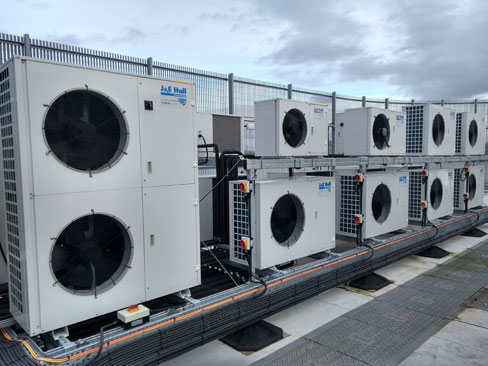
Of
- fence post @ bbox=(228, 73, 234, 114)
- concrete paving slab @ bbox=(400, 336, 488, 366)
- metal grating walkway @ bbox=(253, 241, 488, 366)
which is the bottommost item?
concrete paving slab @ bbox=(400, 336, 488, 366)

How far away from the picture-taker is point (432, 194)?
20.9 ft

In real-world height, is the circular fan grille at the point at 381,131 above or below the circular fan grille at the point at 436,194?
above

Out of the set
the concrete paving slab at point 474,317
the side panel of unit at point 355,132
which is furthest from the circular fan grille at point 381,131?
the concrete paving slab at point 474,317

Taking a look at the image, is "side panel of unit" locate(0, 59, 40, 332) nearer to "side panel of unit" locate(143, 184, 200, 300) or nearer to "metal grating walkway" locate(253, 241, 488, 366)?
"side panel of unit" locate(143, 184, 200, 300)

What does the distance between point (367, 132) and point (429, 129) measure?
186cm

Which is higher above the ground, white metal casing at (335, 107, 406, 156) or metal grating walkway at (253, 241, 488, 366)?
white metal casing at (335, 107, 406, 156)

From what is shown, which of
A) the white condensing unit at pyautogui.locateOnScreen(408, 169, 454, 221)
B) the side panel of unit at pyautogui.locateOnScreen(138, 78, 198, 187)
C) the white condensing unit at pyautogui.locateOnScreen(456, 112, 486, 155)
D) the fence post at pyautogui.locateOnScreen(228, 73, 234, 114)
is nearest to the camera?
the side panel of unit at pyautogui.locateOnScreen(138, 78, 198, 187)

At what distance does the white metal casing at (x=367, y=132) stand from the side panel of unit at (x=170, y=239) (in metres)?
2.90

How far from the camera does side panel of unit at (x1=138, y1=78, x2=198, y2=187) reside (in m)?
2.61

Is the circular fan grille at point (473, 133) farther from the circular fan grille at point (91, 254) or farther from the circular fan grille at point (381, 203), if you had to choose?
the circular fan grille at point (91, 254)

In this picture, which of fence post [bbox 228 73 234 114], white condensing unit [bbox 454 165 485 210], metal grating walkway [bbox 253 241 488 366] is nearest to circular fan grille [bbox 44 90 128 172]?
metal grating walkway [bbox 253 241 488 366]

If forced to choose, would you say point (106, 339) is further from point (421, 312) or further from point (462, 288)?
point (462, 288)

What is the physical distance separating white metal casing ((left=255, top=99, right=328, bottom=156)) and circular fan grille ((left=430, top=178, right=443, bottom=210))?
315 cm

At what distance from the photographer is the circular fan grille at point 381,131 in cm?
507
